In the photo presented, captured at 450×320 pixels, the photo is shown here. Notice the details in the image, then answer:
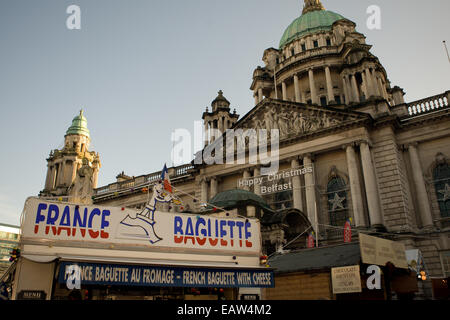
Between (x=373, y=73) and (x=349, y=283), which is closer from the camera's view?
(x=349, y=283)

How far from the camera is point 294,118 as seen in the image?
36844 mm

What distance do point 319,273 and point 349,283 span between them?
7.12 ft

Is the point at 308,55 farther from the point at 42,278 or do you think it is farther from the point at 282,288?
the point at 42,278

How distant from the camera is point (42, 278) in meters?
9.35

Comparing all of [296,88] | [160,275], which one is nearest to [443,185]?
[296,88]

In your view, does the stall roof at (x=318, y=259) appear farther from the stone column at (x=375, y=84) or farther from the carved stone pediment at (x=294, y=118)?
the stone column at (x=375, y=84)

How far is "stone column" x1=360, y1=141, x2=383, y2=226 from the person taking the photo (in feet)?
97.4

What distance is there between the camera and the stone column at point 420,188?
29.9 metres

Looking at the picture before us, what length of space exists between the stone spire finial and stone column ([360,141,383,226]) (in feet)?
125

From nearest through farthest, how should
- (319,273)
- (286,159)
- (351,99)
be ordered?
(319,273) → (286,159) → (351,99)

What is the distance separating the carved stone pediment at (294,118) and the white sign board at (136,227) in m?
24.5

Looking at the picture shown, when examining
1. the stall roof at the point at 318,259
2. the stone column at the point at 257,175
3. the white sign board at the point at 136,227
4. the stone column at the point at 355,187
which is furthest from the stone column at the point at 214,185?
the white sign board at the point at 136,227
